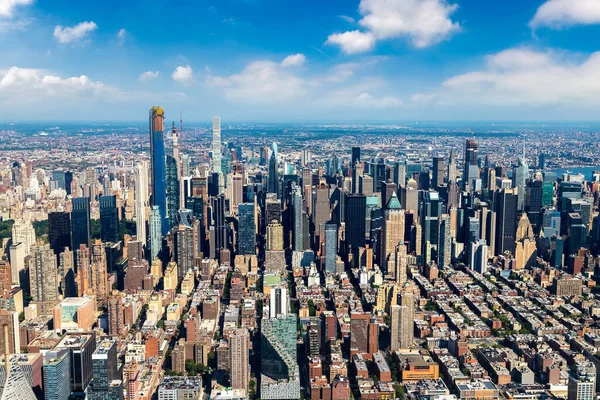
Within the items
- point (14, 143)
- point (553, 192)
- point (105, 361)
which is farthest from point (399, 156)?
point (105, 361)

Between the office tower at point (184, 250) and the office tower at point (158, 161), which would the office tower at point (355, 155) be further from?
the office tower at point (184, 250)

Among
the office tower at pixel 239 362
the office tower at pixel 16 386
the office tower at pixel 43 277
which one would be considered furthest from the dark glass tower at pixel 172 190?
the office tower at pixel 16 386

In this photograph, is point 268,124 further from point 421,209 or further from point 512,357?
point 512,357

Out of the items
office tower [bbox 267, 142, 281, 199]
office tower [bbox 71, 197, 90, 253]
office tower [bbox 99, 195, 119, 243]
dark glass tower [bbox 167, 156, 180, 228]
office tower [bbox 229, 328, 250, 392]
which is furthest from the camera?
office tower [bbox 267, 142, 281, 199]

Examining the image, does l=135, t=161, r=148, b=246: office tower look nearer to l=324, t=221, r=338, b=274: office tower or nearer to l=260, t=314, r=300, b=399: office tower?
l=324, t=221, r=338, b=274: office tower

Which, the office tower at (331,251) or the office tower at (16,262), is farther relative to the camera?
the office tower at (331,251)

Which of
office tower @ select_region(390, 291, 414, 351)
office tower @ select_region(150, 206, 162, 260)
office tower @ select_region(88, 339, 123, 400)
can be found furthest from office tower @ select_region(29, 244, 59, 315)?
office tower @ select_region(390, 291, 414, 351)
